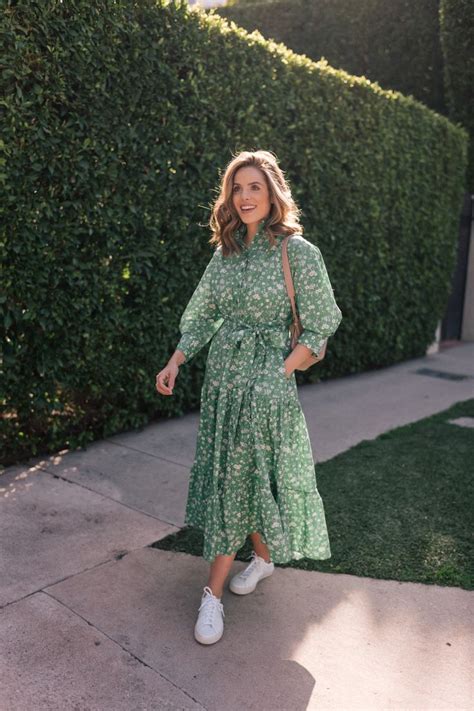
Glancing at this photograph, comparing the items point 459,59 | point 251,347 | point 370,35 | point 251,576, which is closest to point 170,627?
point 251,576

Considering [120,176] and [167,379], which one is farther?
[120,176]

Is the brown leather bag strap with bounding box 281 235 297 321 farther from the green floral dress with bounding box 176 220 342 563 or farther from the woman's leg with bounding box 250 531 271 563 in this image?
the woman's leg with bounding box 250 531 271 563

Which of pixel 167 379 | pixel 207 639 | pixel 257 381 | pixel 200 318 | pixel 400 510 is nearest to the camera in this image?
pixel 207 639

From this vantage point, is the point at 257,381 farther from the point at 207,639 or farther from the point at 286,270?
the point at 207,639

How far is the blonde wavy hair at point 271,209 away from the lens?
2.66 metres

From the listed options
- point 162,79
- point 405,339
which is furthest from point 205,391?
point 405,339

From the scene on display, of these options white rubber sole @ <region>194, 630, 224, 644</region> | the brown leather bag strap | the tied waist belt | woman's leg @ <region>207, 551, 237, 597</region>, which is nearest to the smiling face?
the brown leather bag strap

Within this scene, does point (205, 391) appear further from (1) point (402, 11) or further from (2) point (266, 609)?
(1) point (402, 11)

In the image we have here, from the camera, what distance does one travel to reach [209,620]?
262 cm

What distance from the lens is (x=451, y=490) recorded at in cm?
420

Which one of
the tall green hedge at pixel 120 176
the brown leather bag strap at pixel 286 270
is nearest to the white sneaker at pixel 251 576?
the brown leather bag strap at pixel 286 270

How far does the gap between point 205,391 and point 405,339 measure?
255 inches

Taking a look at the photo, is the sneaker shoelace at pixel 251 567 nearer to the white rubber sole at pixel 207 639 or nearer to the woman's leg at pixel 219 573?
the woman's leg at pixel 219 573

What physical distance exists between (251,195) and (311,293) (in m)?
0.48
